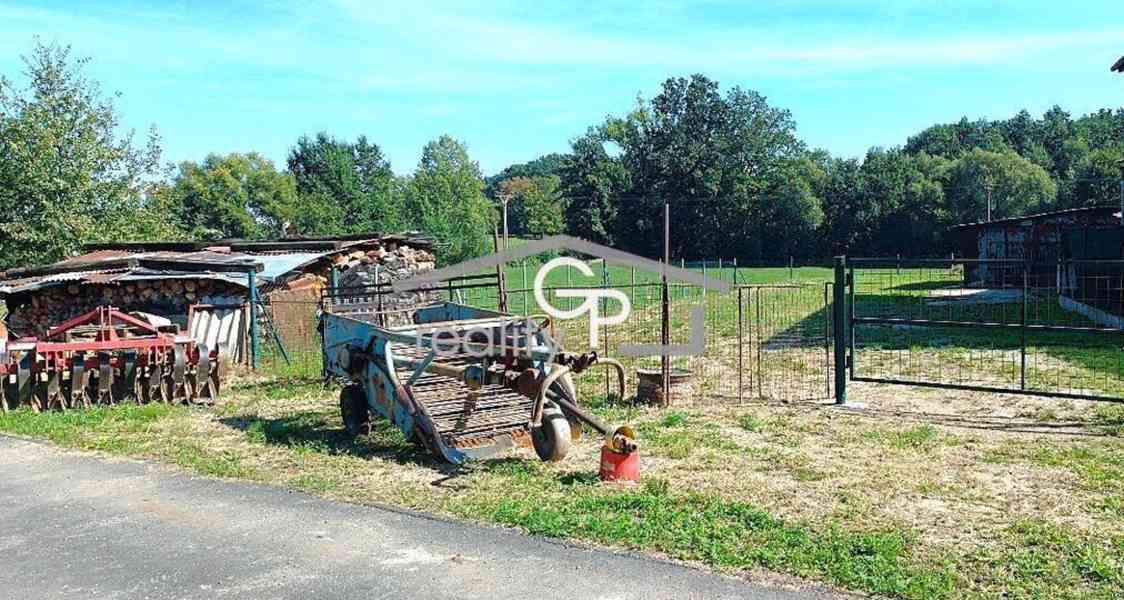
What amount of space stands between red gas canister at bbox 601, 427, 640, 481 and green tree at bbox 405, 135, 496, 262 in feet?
98.4

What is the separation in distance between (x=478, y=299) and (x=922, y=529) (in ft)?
59.0

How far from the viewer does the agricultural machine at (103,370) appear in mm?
10812

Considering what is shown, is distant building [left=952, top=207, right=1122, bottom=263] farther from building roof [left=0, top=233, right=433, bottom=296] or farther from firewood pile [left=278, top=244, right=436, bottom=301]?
building roof [left=0, top=233, right=433, bottom=296]

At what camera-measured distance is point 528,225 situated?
245 feet

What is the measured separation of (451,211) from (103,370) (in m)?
37.0

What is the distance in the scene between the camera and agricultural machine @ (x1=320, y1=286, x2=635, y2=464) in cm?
776

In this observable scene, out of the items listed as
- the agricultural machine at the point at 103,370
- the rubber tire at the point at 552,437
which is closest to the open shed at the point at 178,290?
the agricultural machine at the point at 103,370

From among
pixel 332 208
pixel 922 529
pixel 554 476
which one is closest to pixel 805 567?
pixel 922 529

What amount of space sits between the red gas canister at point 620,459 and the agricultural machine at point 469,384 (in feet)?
0.06

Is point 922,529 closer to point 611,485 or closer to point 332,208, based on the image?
point 611,485

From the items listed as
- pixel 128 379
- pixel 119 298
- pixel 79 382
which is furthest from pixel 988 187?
pixel 79 382

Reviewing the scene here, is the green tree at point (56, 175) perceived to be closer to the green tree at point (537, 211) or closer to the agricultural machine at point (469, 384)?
the agricultural machine at point (469, 384)

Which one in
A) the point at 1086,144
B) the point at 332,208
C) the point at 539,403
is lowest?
the point at 539,403

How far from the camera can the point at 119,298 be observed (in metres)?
16.0
